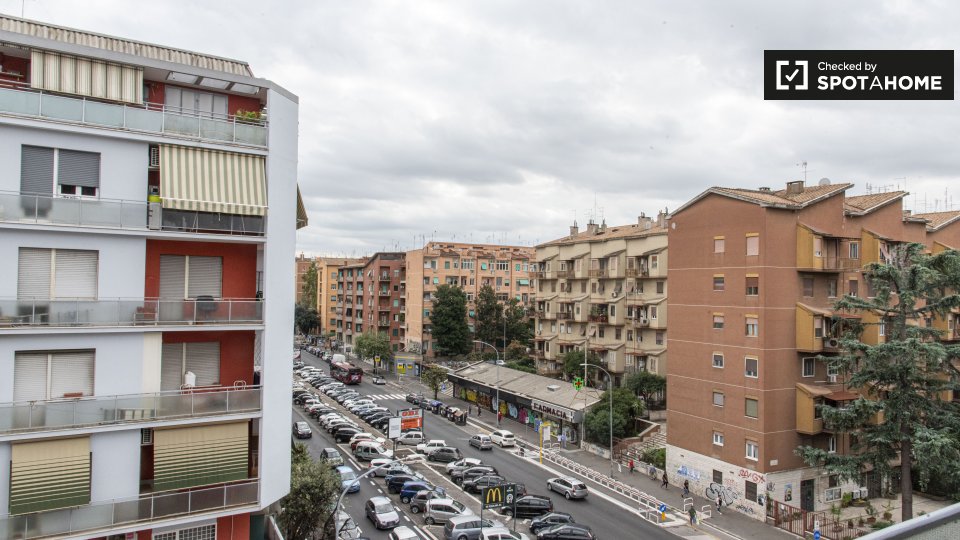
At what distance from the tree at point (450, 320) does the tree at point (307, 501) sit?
54.7 metres

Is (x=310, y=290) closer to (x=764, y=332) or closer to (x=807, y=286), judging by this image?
(x=764, y=332)

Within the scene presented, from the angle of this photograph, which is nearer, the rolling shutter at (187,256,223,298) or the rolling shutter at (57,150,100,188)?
the rolling shutter at (57,150,100,188)

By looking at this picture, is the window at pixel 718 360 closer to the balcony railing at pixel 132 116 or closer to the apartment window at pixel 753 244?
the apartment window at pixel 753 244

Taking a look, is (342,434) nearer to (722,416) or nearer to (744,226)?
(722,416)

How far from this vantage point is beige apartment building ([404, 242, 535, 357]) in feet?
296

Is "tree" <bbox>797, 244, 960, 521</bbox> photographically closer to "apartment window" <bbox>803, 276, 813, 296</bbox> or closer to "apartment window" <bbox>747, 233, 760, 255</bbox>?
"apartment window" <bbox>803, 276, 813, 296</bbox>

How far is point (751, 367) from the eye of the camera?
115 feet

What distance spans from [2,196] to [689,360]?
3563 centimetres

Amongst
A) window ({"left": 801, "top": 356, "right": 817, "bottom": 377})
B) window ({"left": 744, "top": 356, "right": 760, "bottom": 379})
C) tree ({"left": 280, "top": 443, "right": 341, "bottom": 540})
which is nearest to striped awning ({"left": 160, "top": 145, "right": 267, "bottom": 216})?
tree ({"left": 280, "top": 443, "right": 341, "bottom": 540})

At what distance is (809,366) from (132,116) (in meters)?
35.9

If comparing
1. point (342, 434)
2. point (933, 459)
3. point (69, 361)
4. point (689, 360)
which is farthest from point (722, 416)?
point (69, 361)

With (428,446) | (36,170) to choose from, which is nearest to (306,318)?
(428,446)

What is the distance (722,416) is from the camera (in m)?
36.4

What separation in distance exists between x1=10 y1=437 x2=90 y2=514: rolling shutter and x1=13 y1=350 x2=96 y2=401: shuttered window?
1225mm
